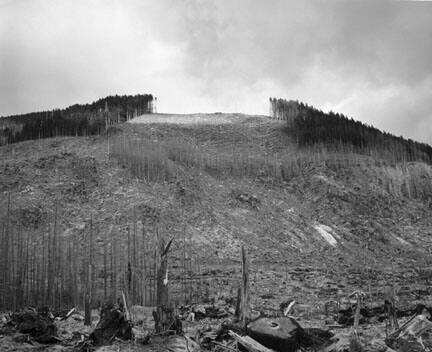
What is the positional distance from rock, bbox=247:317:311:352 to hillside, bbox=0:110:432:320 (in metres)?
6.69

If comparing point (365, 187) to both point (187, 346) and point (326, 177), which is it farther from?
point (187, 346)

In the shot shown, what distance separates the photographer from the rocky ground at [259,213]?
24641 mm

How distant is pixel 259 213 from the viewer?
38375 mm

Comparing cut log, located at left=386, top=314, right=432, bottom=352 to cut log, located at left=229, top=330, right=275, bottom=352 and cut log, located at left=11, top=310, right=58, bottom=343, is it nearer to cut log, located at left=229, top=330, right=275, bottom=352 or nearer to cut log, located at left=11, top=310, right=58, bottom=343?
cut log, located at left=229, top=330, right=275, bottom=352

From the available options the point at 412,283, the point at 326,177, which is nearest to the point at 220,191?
the point at 326,177

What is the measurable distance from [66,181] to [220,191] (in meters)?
14.0

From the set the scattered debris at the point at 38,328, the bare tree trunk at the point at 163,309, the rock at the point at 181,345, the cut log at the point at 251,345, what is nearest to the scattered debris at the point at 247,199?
the bare tree trunk at the point at 163,309

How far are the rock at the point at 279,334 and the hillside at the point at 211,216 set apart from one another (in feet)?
21.9

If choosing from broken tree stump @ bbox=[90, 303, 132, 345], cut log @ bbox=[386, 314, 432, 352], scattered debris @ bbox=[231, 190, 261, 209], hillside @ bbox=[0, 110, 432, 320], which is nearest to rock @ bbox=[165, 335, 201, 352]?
broken tree stump @ bbox=[90, 303, 132, 345]

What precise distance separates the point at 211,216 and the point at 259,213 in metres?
5.10

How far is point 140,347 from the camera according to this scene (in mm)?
9500

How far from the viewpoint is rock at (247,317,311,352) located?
879cm

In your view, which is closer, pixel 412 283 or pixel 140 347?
pixel 140 347

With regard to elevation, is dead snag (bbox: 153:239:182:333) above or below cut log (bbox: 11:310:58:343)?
above
